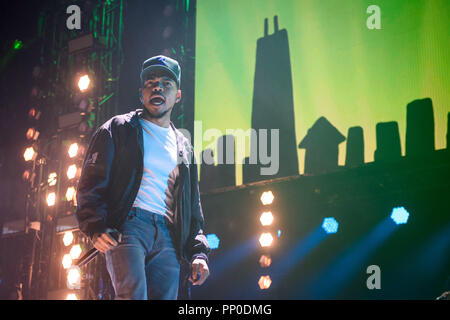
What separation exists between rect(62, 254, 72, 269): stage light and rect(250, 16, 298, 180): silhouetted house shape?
99.6 inches

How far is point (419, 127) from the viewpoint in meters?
5.32

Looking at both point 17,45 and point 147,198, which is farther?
point 17,45

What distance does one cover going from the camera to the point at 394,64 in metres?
5.52

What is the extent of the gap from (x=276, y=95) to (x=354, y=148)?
1272 millimetres

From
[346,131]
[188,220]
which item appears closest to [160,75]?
[188,220]

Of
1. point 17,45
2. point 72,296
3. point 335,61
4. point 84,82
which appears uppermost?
point 17,45

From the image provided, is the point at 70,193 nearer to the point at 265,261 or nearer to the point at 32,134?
the point at 32,134

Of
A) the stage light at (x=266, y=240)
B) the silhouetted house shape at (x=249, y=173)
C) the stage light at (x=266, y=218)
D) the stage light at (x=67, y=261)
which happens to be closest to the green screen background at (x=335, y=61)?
the silhouetted house shape at (x=249, y=173)

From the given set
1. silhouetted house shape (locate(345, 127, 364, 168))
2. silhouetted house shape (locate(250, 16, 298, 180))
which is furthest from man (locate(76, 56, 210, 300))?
silhouetted house shape (locate(250, 16, 298, 180))

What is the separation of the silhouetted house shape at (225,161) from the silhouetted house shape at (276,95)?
0.34 m

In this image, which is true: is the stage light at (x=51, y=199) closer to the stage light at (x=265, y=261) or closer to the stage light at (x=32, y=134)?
the stage light at (x=32, y=134)

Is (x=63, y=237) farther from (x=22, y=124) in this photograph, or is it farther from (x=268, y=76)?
(x=268, y=76)

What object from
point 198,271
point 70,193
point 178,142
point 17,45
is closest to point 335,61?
point 70,193

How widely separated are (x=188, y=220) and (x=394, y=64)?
403 cm
